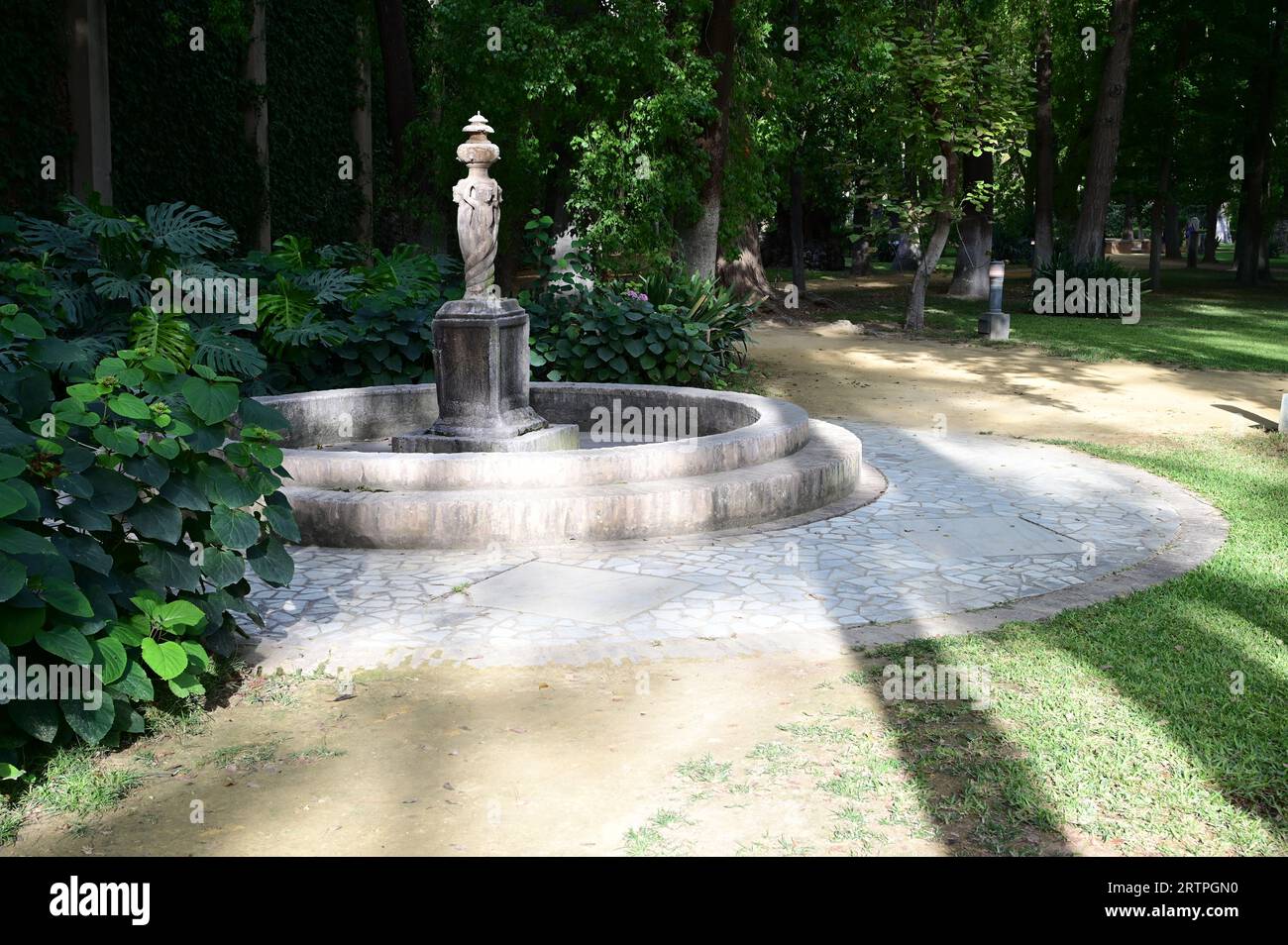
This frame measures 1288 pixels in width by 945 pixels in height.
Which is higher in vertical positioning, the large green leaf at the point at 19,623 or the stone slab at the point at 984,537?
the large green leaf at the point at 19,623

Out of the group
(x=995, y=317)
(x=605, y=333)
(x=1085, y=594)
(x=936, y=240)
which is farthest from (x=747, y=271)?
(x=1085, y=594)

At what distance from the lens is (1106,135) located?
24.1m

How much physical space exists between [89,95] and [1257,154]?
26981 mm

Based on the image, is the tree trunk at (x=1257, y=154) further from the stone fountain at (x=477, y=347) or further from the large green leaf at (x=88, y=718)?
the large green leaf at (x=88, y=718)

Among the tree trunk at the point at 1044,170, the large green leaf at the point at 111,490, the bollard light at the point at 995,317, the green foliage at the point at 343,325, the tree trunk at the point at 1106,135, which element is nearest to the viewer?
the large green leaf at the point at 111,490

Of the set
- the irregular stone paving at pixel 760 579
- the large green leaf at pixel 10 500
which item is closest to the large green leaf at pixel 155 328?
the irregular stone paving at pixel 760 579

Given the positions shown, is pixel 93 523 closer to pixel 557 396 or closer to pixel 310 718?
→ pixel 310 718

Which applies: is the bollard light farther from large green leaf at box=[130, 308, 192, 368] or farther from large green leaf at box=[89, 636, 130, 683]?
large green leaf at box=[89, 636, 130, 683]

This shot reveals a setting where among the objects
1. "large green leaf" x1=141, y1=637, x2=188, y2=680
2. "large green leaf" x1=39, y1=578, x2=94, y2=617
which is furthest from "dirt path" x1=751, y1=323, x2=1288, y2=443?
"large green leaf" x1=39, y1=578, x2=94, y2=617

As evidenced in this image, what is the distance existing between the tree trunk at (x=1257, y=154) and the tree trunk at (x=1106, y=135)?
6.62 meters

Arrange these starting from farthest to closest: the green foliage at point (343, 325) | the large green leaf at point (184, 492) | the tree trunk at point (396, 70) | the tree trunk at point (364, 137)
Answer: the tree trunk at point (364, 137) < the tree trunk at point (396, 70) < the green foliage at point (343, 325) < the large green leaf at point (184, 492)

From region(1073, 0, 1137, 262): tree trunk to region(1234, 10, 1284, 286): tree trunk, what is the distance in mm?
6623

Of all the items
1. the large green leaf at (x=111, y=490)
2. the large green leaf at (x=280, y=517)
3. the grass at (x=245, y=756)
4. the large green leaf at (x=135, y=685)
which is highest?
the large green leaf at (x=111, y=490)

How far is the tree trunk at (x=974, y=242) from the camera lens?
25.2m
